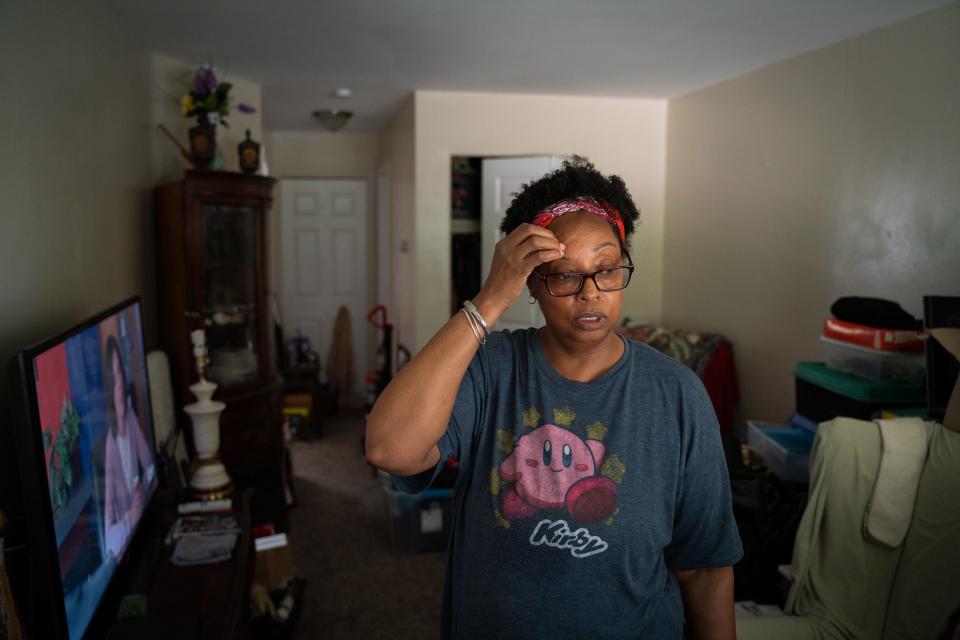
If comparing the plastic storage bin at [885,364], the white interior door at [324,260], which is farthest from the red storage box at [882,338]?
the white interior door at [324,260]

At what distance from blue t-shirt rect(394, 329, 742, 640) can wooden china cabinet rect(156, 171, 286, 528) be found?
2.11m

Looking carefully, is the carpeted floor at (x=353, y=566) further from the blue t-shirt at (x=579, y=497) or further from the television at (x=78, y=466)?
the blue t-shirt at (x=579, y=497)

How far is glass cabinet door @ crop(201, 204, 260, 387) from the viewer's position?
11.3 feet

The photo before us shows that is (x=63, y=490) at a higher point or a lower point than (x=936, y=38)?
lower

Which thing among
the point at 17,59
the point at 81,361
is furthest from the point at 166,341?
the point at 81,361

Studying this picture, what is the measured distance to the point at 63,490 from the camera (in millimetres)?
1246

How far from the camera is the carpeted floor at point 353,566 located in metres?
2.91

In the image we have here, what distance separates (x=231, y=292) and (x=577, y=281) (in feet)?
9.43

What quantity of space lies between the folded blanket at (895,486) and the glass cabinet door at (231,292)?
114 inches

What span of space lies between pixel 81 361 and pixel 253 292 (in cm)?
230

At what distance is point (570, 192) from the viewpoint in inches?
47.4

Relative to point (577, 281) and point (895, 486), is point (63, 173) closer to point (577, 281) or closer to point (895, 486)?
point (577, 281)

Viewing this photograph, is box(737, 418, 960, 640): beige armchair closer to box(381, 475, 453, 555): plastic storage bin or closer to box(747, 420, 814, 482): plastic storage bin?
box(747, 420, 814, 482): plastic storage bin

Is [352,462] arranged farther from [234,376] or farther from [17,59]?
[17,59]
